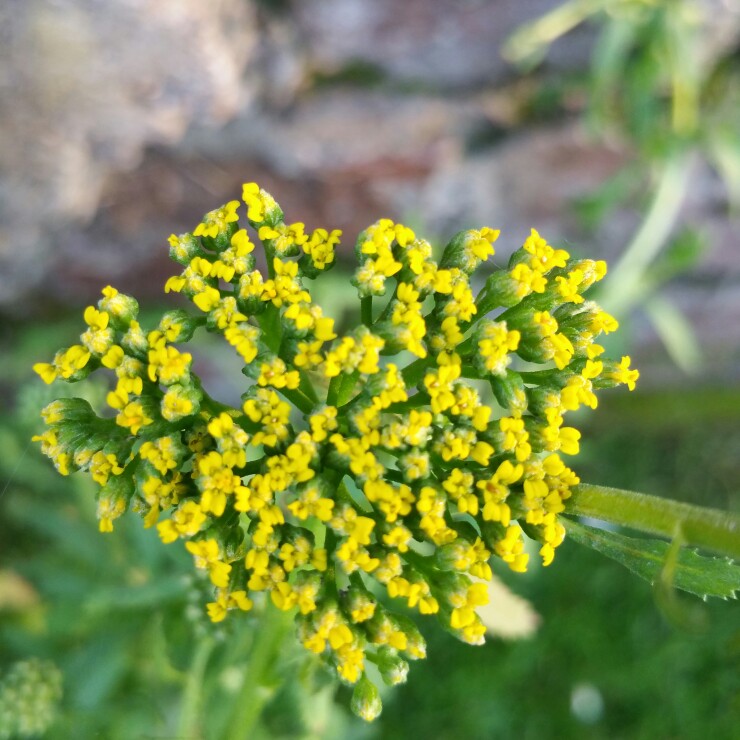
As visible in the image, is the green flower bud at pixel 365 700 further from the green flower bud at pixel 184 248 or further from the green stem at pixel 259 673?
the green flower bud at pixel 184 248

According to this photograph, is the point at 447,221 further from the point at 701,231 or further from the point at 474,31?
the point at 701,231

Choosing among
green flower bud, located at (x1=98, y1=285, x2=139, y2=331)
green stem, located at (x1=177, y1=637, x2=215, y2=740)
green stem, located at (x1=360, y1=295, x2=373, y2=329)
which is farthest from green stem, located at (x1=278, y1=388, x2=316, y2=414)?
green stem, located at (x1=177, y1=637, x2=215, y2=740)

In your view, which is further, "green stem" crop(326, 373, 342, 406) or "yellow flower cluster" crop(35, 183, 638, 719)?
"green stem" crop(326, 373, 342, 406)

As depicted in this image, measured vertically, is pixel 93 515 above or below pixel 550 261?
below

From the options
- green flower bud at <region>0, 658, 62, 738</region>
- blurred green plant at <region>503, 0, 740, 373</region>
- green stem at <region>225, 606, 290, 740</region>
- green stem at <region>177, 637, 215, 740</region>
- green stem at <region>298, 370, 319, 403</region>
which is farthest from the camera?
blurred green plant at <region>503, 0, 740, 373</region>

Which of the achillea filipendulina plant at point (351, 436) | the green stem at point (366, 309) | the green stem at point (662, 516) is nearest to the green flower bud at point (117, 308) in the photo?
the achillea filipendulina plant at point (351, 436)

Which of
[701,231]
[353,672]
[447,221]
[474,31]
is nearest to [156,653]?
[353,672]

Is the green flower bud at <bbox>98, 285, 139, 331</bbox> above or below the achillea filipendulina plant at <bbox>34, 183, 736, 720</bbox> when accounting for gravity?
above

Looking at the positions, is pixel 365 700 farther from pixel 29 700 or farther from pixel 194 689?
pixel 29 700

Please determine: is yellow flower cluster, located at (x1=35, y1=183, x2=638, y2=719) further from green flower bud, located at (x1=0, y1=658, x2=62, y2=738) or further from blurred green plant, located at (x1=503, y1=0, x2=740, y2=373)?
blurred green plant, located at (x1=503, y1=0, x2=740, y2=373)
